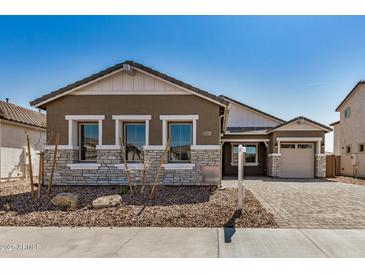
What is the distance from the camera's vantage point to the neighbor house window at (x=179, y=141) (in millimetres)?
11523

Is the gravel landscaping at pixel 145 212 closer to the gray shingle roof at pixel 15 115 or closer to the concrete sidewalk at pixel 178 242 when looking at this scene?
the concrete sidewalk at pixel 178 242

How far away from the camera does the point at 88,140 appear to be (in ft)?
38.9

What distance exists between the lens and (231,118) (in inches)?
882

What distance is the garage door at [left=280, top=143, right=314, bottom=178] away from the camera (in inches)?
699

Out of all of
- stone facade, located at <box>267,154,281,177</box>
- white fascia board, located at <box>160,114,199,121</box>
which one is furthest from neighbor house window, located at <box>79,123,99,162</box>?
stone facade, located at <box>267,154,281,177</box>

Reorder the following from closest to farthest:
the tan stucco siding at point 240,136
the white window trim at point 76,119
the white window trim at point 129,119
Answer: the white window trim at point 129,119
the white window trim at point 76,119
the tan stucco siding at point 240,136

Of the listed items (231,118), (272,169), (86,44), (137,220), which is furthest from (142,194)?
(231,118)

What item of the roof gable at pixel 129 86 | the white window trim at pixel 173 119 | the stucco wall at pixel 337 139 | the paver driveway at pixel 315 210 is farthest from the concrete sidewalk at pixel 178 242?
the stucco wall at pixel 337 139

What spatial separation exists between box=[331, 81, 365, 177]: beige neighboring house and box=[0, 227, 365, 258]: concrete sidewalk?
16.7 metres

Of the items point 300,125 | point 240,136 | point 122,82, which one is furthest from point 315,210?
point 240,136

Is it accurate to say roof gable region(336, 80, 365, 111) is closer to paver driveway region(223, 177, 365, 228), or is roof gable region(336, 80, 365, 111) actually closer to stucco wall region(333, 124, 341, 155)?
stucco wall region(333, 124, 341, 155)

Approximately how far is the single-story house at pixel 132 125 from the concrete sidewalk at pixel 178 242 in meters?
5.33

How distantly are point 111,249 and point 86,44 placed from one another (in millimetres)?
7827
